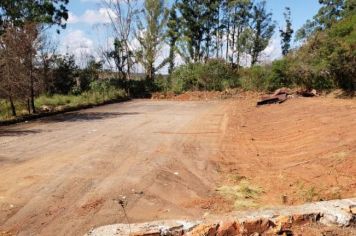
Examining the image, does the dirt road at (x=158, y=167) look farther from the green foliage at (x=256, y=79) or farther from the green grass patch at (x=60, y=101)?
the green foliage at (x=256, y=79)

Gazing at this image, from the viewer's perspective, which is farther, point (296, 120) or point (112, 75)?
point (112, 75)

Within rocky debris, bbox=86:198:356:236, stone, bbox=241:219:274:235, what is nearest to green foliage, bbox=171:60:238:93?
rocky debris, bbox=86:198:356:236

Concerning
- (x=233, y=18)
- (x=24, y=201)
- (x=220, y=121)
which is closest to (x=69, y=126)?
(x=220, y=121)

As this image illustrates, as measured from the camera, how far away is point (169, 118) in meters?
17.2

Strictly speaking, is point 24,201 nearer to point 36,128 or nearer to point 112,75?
point 36,128

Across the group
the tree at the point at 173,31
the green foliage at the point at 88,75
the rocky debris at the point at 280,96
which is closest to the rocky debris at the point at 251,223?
the rocky debris at the point at 280,96

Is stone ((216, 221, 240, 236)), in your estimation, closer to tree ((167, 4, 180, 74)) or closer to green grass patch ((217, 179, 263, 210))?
green grass patch ((217, 179, 263, 210))

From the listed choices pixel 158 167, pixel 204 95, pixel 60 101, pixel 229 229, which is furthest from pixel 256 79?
pixel 229 229

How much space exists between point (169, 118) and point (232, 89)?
1586 cm

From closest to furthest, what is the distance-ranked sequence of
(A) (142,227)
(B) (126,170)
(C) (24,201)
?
(A) (142,227)
(C) (24,201)
(B) (126,170)

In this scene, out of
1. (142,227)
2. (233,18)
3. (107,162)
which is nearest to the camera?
(142,227)

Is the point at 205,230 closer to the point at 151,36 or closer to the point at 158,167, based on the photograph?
the point at 158,167

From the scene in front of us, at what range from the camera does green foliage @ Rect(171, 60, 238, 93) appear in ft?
110

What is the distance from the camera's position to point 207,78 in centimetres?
3391
